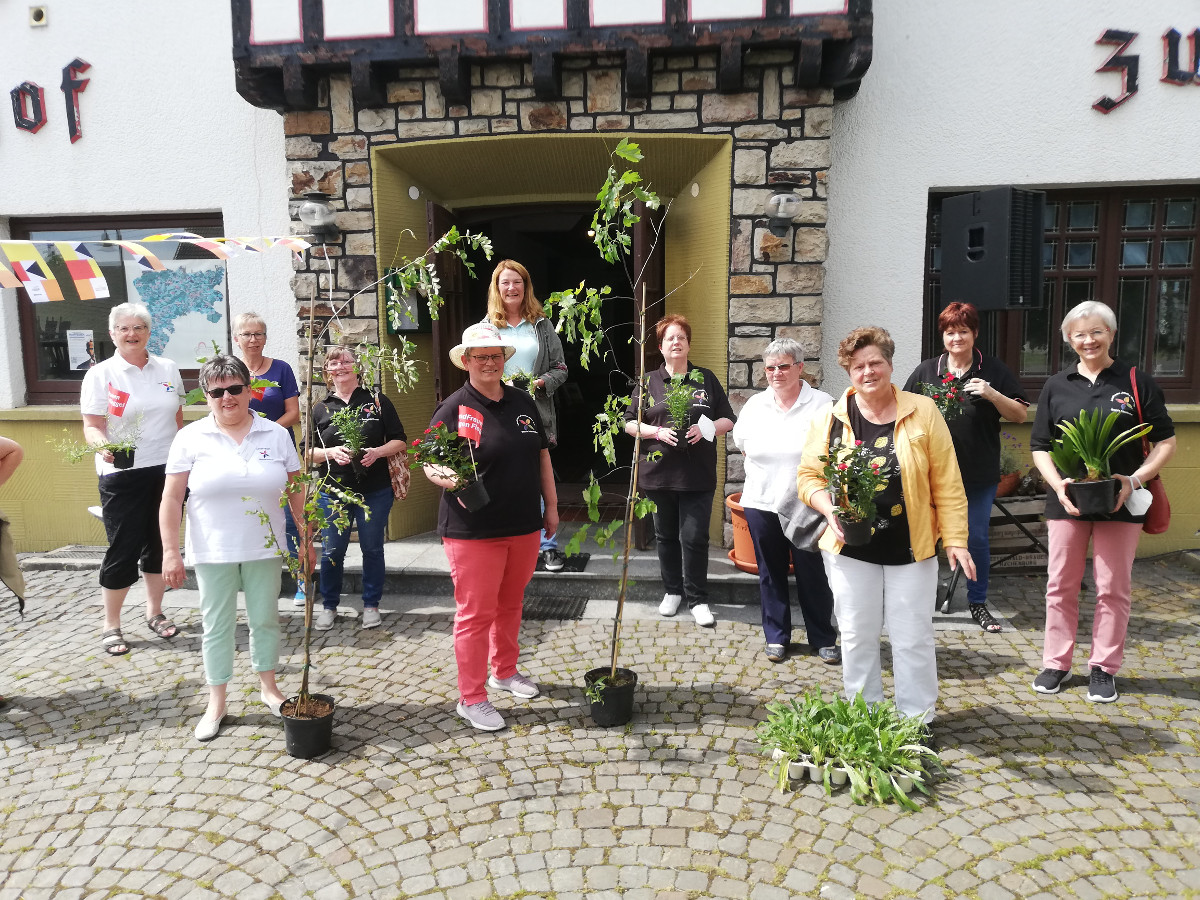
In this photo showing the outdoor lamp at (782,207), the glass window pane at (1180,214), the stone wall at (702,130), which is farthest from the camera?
the glass window pane at (1180,214)

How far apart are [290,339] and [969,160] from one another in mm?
5491

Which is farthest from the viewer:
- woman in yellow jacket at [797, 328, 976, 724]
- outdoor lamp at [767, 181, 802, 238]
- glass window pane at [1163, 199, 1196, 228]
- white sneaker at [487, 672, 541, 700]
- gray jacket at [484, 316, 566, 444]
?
glass window pane at [1163, 199, 1196, 228]

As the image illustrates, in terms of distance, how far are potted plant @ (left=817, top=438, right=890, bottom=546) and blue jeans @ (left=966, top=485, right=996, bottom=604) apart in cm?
184

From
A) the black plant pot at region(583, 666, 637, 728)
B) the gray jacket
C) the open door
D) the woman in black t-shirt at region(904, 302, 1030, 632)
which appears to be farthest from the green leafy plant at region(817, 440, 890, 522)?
the open door

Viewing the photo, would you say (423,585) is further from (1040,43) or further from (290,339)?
(1040,43)

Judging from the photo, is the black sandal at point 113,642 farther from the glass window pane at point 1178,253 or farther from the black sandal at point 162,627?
the glass window pane at point 1178,253

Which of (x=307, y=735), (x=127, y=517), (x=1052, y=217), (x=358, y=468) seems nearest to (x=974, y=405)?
(x=1052, y=217)

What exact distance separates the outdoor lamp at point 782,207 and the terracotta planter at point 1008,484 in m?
2.39

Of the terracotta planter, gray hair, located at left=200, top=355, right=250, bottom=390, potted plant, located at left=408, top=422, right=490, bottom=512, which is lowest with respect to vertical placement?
the terracotta planter

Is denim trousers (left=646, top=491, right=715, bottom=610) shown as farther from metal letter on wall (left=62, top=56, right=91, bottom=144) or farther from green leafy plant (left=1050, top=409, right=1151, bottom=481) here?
metal letter on wall (left=62, top=56, right=91, bottom=144)

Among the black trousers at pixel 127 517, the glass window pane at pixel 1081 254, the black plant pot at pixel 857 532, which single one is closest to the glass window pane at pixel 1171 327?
the glass window pane at pixel 1081 254

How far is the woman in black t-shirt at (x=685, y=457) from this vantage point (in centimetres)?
475

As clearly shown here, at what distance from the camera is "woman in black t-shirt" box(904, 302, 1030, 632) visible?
15.2 feet

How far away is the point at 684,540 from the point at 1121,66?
187 inches
